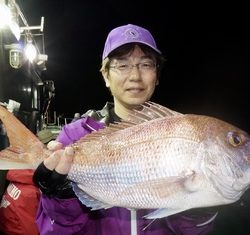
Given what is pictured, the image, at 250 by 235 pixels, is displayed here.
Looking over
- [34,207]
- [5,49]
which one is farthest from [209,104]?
[34,207]

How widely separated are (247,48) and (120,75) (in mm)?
51450

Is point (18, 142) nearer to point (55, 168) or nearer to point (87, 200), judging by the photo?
point (55, 168)

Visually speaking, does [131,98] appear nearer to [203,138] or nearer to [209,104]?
[203,138]

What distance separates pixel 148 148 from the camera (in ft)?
7.09

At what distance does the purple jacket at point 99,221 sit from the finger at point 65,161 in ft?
1.01

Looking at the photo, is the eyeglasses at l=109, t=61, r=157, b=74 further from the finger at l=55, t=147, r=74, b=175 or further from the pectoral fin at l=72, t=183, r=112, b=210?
the pectoral fin at l=72, t=183, r=112, b=210

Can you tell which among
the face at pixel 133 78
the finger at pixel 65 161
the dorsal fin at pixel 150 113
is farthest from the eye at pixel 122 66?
the finger at pixel 65 161

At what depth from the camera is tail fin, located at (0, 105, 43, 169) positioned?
2.18 metres

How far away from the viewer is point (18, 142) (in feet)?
7.36

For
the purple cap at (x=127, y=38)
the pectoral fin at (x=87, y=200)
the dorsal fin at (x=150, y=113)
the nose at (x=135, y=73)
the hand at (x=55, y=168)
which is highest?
the purple cap at (x=127, y=38)

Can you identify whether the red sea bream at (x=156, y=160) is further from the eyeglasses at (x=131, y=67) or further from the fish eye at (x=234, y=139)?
the eyeglasses at (x=131, y=67)

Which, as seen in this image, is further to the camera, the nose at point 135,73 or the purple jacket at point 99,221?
the nose at point 135,73

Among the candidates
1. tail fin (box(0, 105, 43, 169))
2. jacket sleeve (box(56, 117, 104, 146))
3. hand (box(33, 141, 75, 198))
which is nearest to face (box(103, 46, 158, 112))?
jacket sleeve (box(56, 117, 104, 146))

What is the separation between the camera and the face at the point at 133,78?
9.00ft
